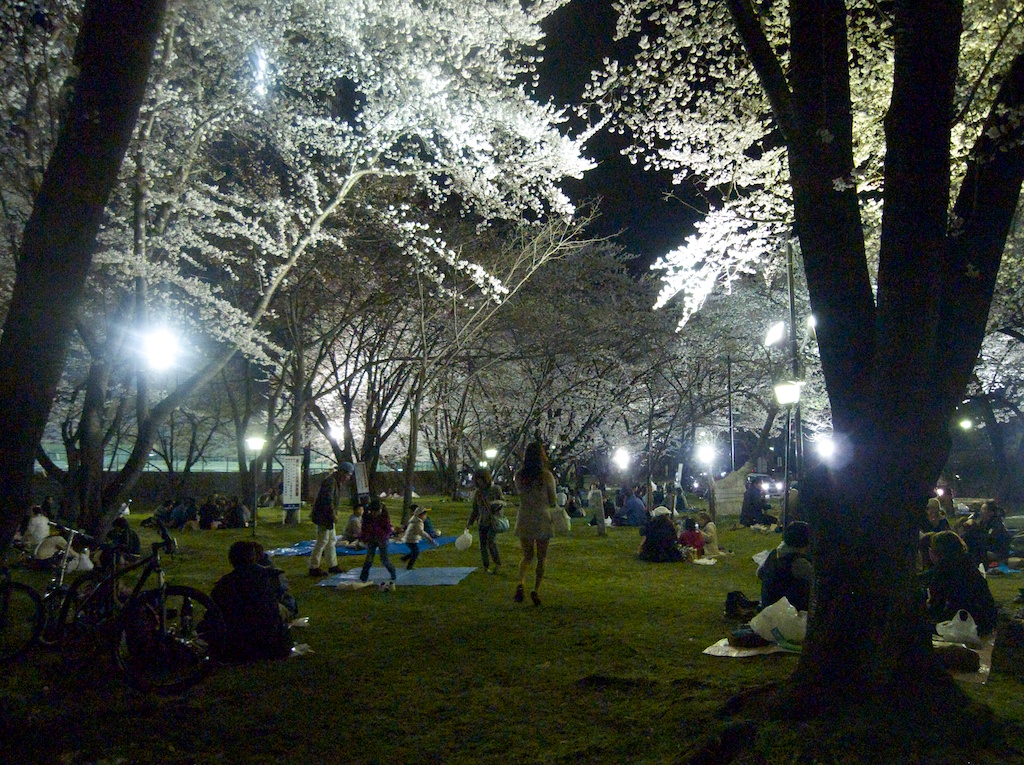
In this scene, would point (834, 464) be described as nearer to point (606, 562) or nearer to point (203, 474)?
point (606, 562)

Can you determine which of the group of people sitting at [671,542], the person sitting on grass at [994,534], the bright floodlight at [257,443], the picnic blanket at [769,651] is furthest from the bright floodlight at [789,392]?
the bright floodlight at [257,443]

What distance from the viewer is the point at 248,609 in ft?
19.1

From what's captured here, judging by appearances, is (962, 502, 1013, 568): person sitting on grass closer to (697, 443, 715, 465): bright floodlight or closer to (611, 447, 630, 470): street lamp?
(611, 447, 630, 470): street lamp

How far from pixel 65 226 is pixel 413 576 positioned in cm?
751

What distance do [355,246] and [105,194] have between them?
14119 mm

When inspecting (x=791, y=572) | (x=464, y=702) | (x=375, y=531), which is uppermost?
(x=375, y=531)

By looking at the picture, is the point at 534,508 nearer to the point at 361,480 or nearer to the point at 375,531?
the point at 375,531

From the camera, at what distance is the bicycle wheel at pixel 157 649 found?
5.09 m

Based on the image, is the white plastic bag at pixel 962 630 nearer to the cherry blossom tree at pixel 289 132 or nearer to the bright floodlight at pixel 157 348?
the cherry blossom tree at pixel 289 132

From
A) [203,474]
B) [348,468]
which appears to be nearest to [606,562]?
[348,468]

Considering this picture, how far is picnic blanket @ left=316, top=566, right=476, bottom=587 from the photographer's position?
9945 millimetres

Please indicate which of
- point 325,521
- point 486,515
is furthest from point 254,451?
point 486,515

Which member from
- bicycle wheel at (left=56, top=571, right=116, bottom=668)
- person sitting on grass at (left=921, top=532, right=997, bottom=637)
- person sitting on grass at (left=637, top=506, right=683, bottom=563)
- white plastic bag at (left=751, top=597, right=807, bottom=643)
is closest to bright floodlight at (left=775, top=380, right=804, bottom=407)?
person sitting on grass at (left=637, top=506, right=683, bottom=563)

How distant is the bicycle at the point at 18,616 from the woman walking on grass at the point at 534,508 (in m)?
4.31
